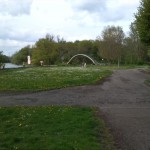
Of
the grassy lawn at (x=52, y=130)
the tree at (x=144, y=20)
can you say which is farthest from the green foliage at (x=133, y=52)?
the grassy lawn at (x=52, y=130)

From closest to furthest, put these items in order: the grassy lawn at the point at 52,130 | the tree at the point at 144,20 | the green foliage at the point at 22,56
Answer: the grassy lawn at the point at 52,130 < the tree at the point at 144,20 < the green foliage at the point at 22,56

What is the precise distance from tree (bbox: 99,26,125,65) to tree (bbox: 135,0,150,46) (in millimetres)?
66694

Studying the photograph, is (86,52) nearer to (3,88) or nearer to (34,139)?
(3,88)

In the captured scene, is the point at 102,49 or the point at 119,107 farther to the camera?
the point at 102,49

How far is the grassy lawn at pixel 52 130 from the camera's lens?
930 centimetres

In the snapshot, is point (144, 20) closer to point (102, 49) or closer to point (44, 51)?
point (102, 49)

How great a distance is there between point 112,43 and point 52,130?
321 feet

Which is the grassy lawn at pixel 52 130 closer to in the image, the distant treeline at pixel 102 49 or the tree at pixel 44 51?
the distant treeline at pixel 102 49

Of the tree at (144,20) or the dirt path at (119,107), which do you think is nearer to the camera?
the dirt path at (119,107)

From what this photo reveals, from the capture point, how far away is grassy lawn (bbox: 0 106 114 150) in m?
9.30

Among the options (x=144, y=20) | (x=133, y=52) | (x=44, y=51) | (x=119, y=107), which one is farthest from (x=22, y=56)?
(x=119, y=107)

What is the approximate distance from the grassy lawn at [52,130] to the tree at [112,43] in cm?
9174

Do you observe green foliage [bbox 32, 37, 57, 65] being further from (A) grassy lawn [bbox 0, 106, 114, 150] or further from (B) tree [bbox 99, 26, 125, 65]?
(A) grassy lawn [bbox 0, 106, 114, 150]

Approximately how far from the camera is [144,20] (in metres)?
38.1
